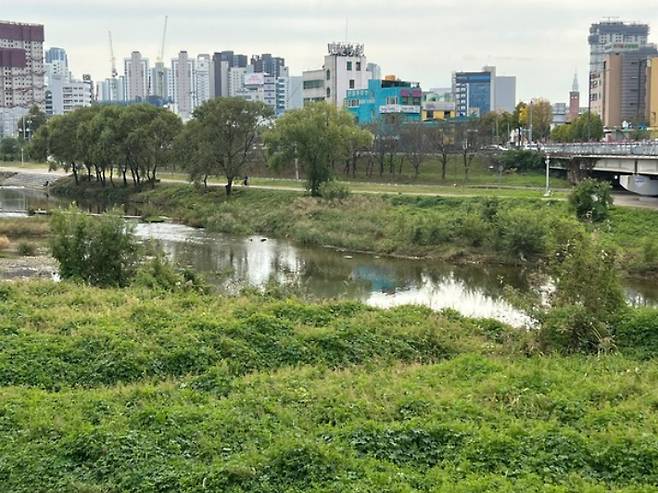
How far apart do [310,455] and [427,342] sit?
8.33m

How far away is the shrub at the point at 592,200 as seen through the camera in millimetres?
40744

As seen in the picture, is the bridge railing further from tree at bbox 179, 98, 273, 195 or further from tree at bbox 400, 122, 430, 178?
tree at bbox 179, 98, 273, 195

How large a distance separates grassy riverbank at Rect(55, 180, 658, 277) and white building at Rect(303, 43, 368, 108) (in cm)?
4984

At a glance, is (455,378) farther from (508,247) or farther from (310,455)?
(508,247)

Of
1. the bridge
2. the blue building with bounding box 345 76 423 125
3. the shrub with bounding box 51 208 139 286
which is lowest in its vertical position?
the shrub with bounding box 51 208 139 286

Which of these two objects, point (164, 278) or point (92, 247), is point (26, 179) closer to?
point (92, 247)

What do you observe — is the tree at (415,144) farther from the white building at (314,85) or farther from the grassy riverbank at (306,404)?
the grassy riverbank at (306,404)

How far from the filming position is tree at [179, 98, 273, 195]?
196ft

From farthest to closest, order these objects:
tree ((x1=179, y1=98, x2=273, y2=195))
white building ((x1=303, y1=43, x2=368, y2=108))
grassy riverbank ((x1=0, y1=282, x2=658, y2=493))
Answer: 1. white building ((x1=303, y1=43, x2=368, y2=108))
2. tree ((x1=179, y1=98, x2=273, y2=195))
3. grassy riverbank ((x1=0, y1=282, x2=658, y2=493))

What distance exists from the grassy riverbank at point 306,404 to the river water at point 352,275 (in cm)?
727

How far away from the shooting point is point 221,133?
60.1m

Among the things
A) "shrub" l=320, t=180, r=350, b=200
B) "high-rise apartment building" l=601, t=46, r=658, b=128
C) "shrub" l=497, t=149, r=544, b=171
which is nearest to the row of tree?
"shrub" l=320, t=180, r=350, b=200

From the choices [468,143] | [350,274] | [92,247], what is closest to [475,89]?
[468,143]

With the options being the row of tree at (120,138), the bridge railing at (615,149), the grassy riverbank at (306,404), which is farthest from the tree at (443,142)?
the grassy riverbank at (306,404)
